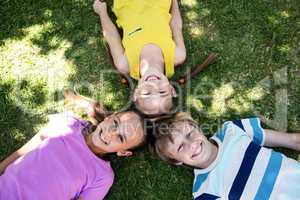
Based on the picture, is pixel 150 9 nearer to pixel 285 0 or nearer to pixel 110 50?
pixel 110 50

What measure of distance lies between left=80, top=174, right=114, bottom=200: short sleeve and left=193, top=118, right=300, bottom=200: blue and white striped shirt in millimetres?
681

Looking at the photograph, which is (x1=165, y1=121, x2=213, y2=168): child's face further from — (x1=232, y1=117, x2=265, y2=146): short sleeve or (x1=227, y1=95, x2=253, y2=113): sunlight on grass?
(x1=227, y1=95, x2=253, y2=113): sunlight on grass

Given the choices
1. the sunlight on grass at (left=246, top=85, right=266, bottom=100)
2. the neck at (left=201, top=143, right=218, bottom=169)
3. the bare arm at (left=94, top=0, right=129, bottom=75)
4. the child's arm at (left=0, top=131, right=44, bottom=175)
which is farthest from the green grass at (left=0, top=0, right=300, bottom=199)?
the neck at (left=201, top=143, right=218, bottom=169)

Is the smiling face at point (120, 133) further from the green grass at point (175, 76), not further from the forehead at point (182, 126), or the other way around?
the green grass at point (175, 76)

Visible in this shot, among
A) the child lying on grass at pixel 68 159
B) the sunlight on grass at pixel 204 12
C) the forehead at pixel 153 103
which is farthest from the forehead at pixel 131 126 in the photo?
the sunlight on grass at pixel 204 12

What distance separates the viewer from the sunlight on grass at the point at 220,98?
3.66 meters

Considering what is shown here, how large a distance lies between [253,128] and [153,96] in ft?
2.72

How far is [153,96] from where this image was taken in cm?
Answer: 325

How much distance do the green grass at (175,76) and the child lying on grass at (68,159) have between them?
261 millimetres

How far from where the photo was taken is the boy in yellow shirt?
3.60m

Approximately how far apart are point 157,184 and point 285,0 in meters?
1.98

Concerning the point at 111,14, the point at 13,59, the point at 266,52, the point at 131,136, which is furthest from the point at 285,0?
the point at 13,59

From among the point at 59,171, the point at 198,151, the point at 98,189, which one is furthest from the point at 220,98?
the point at 59,171

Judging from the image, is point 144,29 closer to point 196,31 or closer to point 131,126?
point 196,31
